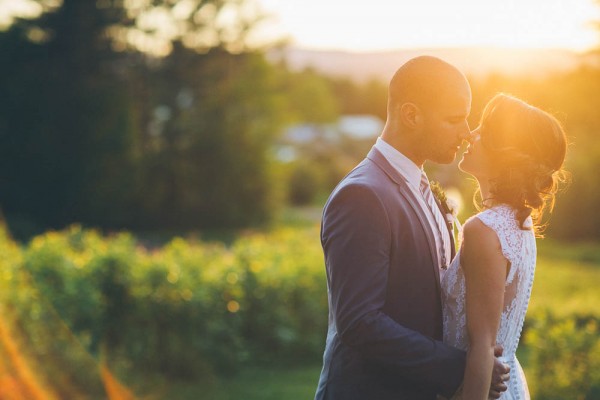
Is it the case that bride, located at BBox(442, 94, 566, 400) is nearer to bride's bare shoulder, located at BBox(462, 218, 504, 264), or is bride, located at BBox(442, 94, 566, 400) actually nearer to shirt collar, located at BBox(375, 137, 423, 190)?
bride's bare shoulder, located at BBox(462, 218, 504, 264)

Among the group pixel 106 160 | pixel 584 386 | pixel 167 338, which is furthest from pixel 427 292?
pixel 106 160

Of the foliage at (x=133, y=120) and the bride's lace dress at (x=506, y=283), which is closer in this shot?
the bride's lace dress at (x=506, y=283)

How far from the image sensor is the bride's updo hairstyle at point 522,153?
2602 millimetres

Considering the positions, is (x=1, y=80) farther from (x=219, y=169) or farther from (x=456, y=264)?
(x=456, y=264)

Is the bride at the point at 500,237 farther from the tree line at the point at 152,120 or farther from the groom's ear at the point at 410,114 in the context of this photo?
the tree line at the point at 152,120

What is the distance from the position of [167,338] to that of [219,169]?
26.1 meters

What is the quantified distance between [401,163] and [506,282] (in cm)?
54

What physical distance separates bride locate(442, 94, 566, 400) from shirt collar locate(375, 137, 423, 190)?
226 mm

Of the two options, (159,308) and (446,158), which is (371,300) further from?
(159,308)

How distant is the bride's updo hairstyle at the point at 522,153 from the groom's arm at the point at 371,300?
1.60 feet

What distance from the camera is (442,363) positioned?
244 cm

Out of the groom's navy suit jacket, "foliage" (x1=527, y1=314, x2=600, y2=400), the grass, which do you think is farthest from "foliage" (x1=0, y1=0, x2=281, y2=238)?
the groom's navy suit jacket

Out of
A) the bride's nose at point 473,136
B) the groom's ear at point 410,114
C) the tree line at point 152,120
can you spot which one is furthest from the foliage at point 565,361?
the tree line at point 152,120

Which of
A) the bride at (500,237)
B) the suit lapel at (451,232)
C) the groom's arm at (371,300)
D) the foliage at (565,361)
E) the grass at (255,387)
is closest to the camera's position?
the groom's arm at (371,300)
